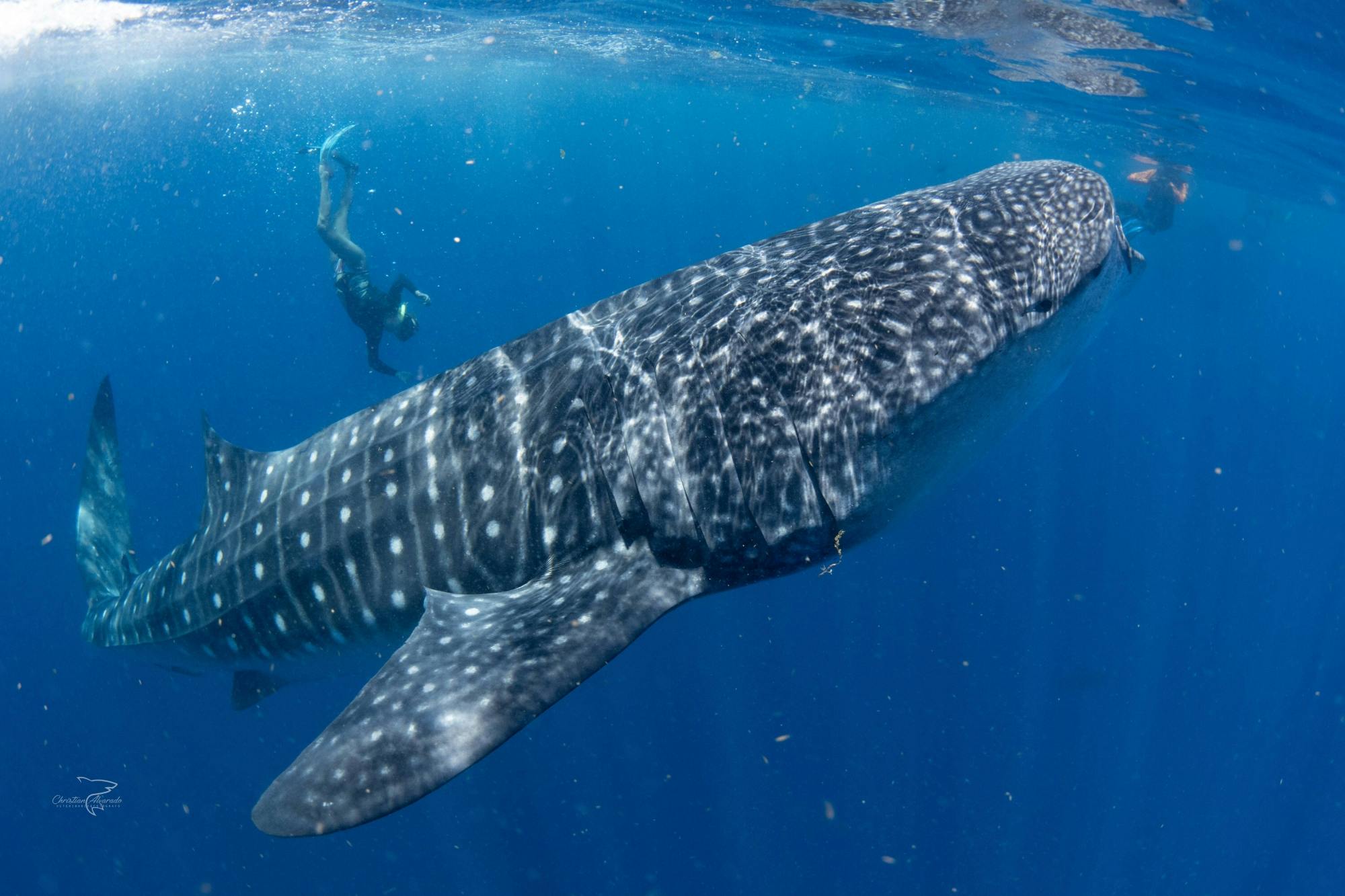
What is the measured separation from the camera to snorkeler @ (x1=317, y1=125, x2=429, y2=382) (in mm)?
12000

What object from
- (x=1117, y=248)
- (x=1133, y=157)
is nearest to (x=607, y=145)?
(x=1133, y=157)

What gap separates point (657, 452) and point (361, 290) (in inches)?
399

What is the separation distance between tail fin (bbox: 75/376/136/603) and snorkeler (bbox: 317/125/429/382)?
4624 millimetres

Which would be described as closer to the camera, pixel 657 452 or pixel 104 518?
pixel 657 452

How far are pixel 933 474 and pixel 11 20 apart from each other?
24289 millimetres

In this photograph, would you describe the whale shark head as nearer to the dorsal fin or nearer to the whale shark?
the whale shark

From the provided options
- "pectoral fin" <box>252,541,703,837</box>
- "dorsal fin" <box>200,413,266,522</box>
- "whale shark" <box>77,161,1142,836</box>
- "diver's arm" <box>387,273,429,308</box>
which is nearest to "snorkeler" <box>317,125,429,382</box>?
"diver's arm" <box>387,273,429,308</box>

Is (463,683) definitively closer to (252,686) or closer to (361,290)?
(252,686)

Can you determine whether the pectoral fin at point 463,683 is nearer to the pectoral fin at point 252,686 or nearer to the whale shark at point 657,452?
the whale shark at point 657,452

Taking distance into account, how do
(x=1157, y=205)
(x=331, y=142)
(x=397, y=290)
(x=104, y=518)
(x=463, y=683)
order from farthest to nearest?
(x=1157, y=205), (x=331, y=142), (x=397, y=290), (x=104, y=518), (x=463, y=683)

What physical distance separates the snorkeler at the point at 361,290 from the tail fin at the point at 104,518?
15.2 feet
